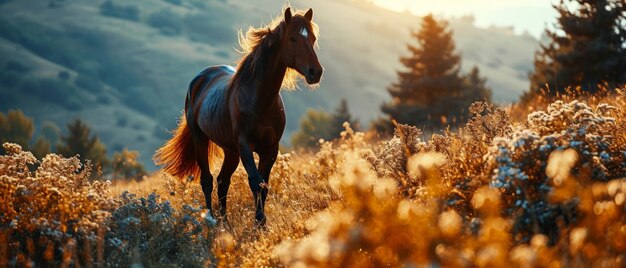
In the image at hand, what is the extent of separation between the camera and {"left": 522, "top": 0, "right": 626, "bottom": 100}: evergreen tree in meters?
20.9

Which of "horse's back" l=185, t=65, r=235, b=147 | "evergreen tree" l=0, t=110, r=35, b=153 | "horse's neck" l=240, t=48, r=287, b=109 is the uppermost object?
"horse's neck" l=240, t=48, r=287, b=109

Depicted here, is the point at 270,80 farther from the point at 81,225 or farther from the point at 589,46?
the point at 589,46

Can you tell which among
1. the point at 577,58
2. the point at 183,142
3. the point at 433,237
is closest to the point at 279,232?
the point at 433,237

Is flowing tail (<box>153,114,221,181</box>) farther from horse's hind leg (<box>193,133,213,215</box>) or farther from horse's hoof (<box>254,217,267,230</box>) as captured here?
horse's hoof (<box>254,217,267,230</box>)

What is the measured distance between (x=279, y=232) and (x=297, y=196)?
8.21 ft

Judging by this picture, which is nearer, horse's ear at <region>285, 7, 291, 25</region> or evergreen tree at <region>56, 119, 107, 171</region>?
horse's ear at <region>285, 7, 291, 25</region>

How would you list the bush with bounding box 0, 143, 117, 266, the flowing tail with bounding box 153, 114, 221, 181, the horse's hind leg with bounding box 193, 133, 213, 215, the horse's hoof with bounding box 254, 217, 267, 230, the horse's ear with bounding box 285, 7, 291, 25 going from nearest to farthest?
the bush with bounding box 0, 143, 117, 266 < the horse's hoof with bounding box 254, 217, 267, 230 < the horse's ear with bounding box 285, 7, 291, 25 < the horse's hind leg with bounding box 193, 133, 213, 215 < the flowing tail with bounding box 153, 114, 221, 181

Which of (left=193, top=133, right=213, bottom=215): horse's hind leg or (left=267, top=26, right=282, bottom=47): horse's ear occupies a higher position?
(left=267, top=26, right=282, bottom=47): horse's ear

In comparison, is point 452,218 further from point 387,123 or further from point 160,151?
point 387,123

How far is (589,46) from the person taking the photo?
21.1m

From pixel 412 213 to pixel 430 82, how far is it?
34.8 m

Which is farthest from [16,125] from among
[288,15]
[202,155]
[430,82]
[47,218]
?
[47,218]

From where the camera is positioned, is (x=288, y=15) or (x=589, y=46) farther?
(x=589, y=46)

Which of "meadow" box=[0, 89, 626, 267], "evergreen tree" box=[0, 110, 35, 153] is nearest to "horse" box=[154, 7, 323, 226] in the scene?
"meadow" box=[0, 89, 626, 267]
